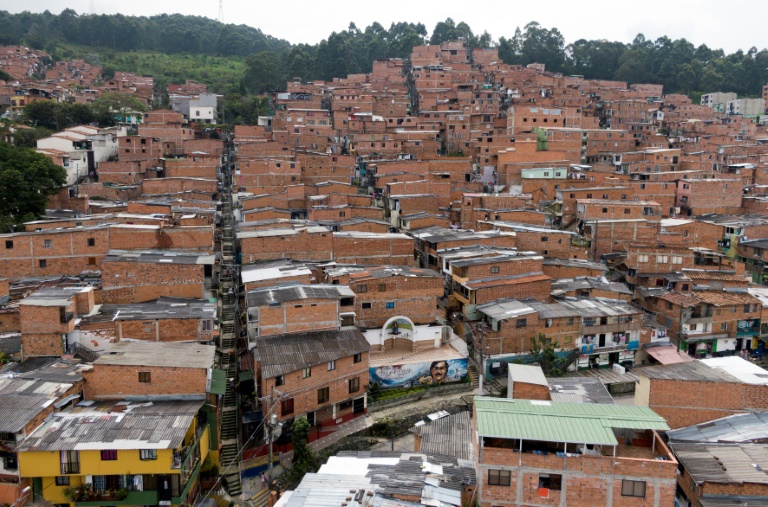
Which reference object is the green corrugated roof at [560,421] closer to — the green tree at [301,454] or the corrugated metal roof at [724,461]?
the corrugated metal roof at [724,461]

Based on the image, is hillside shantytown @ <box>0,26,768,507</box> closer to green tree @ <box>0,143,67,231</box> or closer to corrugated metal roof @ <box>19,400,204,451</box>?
corrugated metal roof @ <box>19,400,204,451</box>

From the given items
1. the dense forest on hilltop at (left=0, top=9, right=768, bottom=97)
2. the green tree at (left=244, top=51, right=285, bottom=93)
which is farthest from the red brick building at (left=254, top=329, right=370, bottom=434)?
the dense forest on hilltop at (left=0, top=9, right=768, bottom=97)

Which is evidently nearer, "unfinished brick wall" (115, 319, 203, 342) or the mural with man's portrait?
"unfinished brick wall" (115, 319, 203, 342)

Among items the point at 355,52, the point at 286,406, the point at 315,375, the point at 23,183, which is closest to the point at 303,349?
the point at 315,375

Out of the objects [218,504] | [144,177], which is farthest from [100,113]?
[218,504]

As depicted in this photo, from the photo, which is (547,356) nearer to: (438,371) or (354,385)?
(438,371)

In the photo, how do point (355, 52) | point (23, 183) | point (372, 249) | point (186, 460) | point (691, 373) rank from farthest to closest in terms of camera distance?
point (355, 52)
point (23, 183)
point (372, 249)
point (691, 373)
point (186, 460)

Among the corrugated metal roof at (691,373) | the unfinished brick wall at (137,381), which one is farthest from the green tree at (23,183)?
the corrugated metal roof at (691,373)
